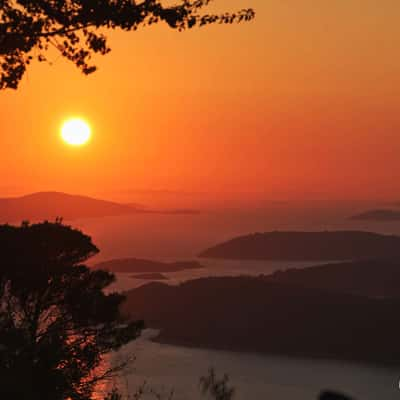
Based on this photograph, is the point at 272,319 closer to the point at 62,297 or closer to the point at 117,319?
the point at 117,319

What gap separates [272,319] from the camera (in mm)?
173500

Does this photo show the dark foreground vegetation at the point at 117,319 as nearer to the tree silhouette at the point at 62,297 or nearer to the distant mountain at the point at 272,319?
the tree silhouette at the point at 62,297

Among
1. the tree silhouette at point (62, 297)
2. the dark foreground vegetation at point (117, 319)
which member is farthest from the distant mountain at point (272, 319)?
the tree silhouette at point (62, 297)

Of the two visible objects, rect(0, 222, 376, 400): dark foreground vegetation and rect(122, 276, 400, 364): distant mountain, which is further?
rect(122, 276, 400, 364): distant mountain

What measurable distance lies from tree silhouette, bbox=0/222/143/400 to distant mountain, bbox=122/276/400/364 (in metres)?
136

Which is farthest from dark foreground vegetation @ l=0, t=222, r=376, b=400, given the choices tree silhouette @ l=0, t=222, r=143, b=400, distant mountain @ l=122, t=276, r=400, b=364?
distant mountain @ l=122, t=276, r=400, b=364

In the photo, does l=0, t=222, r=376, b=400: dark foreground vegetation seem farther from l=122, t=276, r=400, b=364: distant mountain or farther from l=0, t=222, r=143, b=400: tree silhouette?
l=122, t=276, r=400, b=364: distant mountain

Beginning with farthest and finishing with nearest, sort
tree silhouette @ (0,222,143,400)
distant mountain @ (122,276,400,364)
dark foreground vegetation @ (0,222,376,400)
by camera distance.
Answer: distant mountain @ (122,276,400,364)
tree silhouette @ (0,222,143,400)
dark foreground vegetation @ (0,222,376,400)

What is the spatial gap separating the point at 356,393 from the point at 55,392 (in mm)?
106064

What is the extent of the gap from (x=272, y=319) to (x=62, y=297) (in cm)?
15450

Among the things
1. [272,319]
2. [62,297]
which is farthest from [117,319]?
[272,319]

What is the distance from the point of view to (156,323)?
174m

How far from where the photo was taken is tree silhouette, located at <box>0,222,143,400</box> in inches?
866

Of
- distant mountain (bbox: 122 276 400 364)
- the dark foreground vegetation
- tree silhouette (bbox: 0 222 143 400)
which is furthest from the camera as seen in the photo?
distant mountain (bbox: 122 276 400 364)
